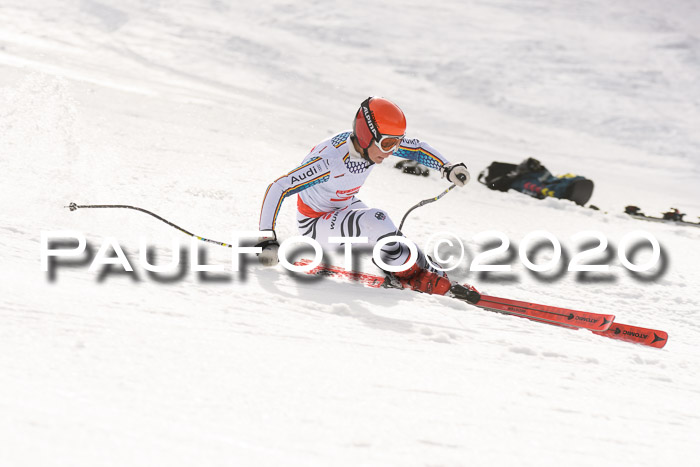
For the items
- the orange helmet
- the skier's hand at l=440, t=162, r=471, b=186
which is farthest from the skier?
the skier's hand at l=440, t=162, r=471, b=186

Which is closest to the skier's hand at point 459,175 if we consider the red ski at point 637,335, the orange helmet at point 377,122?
the orange helmet at point 377,122

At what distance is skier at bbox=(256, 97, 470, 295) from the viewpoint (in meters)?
4.21

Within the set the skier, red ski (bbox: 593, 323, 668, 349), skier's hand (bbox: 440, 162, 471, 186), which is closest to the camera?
red ski (bbox: 593, 323, 668, 349)

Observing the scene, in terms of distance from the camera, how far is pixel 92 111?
966cm

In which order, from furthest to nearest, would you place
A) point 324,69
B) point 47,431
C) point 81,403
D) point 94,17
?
point 94,17 → point 324,69 → point 81,403 → point 47,431

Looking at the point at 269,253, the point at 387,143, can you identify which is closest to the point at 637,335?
the point at 387,143

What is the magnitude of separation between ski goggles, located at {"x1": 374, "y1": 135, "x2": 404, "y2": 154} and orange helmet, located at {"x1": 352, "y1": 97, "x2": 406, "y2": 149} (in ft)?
0.06

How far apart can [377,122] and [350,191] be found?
0.68 metres

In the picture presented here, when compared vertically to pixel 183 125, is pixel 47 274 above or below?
below

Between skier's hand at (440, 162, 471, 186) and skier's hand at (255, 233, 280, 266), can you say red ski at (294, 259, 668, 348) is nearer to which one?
skier's hand at (440, 162, 471, 186)

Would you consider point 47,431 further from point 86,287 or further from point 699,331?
point 699,331

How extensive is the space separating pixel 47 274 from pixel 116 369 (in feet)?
4.91

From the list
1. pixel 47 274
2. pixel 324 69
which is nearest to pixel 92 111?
pixel 47 274

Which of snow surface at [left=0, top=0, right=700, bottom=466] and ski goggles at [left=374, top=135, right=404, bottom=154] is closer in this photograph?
snow surface at [left=0, top=0, right=700, bottom=466]
